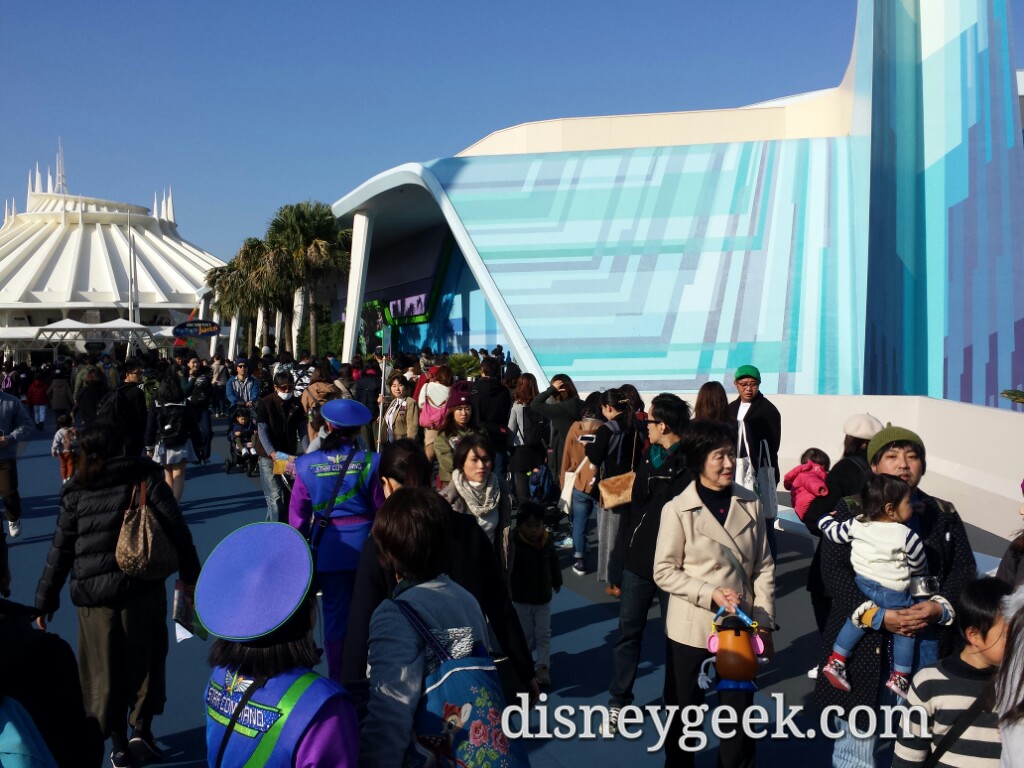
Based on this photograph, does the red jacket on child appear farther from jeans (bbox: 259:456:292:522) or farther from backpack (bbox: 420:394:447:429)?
jeans (bbox: 259:456:292:522)

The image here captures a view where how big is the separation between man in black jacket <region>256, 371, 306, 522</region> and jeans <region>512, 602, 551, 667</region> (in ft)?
12.3

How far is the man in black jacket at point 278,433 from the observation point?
8539mm

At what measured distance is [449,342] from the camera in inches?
1063

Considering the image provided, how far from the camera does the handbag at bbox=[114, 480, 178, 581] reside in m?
4.17

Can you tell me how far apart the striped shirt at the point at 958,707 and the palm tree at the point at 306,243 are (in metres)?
27.4

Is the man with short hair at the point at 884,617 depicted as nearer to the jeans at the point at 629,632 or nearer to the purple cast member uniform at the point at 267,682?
the jeans at the point at 629,632

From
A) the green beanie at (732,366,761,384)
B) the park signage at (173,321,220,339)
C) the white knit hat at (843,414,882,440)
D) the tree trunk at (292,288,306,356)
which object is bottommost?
the white knit hat at (843,414,882,440)

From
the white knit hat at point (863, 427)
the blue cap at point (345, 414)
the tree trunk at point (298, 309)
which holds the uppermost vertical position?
the tree trunk at point (298, 309)

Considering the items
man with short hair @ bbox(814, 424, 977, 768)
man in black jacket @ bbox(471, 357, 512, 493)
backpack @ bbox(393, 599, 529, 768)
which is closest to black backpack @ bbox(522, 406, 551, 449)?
man in black jacket @ bbox(471, 357, 512, 493)

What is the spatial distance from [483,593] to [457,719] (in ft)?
3.06

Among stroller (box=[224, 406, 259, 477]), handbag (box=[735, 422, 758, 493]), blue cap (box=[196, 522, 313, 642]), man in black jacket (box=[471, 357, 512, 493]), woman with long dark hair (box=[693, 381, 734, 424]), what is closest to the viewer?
blue cap (box=[196, 522, 313, 642])

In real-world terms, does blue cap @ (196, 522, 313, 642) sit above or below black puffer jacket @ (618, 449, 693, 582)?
above

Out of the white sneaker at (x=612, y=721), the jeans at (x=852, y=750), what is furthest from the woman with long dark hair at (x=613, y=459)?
the jeans at (x=852, y=750)

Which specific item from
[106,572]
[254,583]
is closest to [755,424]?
[106,572]
